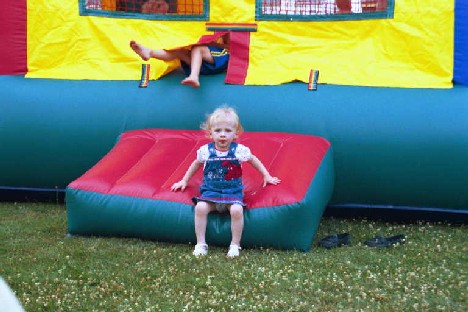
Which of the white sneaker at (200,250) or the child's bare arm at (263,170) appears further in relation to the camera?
the child's bare arm at (263,170)

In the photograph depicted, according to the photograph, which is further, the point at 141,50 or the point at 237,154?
the point at 141,50

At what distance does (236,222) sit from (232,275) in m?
0.48

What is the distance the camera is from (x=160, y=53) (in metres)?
5.06

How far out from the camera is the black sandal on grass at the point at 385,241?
4.25 metres

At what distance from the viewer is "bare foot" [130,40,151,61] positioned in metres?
4.92

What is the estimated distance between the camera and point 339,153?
15.9 ft

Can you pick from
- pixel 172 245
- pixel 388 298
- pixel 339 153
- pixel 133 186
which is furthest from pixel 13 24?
pixel 388 298

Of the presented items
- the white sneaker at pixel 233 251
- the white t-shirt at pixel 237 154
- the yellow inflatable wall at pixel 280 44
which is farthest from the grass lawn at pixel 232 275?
the yellow inflatable wall at pixel 280 44

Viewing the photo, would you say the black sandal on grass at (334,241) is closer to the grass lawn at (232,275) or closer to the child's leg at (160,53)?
the grass lawn at (232,275)

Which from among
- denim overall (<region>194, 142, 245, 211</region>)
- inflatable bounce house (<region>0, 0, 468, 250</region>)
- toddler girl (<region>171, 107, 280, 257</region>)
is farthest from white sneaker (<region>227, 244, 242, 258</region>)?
denim overall (<region>194, 142, 245, 211</region>)

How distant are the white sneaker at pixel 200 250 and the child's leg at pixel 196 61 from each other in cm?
138

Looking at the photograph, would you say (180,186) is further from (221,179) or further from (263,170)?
(263,170)

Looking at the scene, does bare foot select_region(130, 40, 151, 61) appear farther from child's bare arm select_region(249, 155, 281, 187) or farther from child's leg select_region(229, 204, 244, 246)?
child's leg select_region(229, 204, 244, 246)

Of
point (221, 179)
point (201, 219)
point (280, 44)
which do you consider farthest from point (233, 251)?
point (280, 44)
